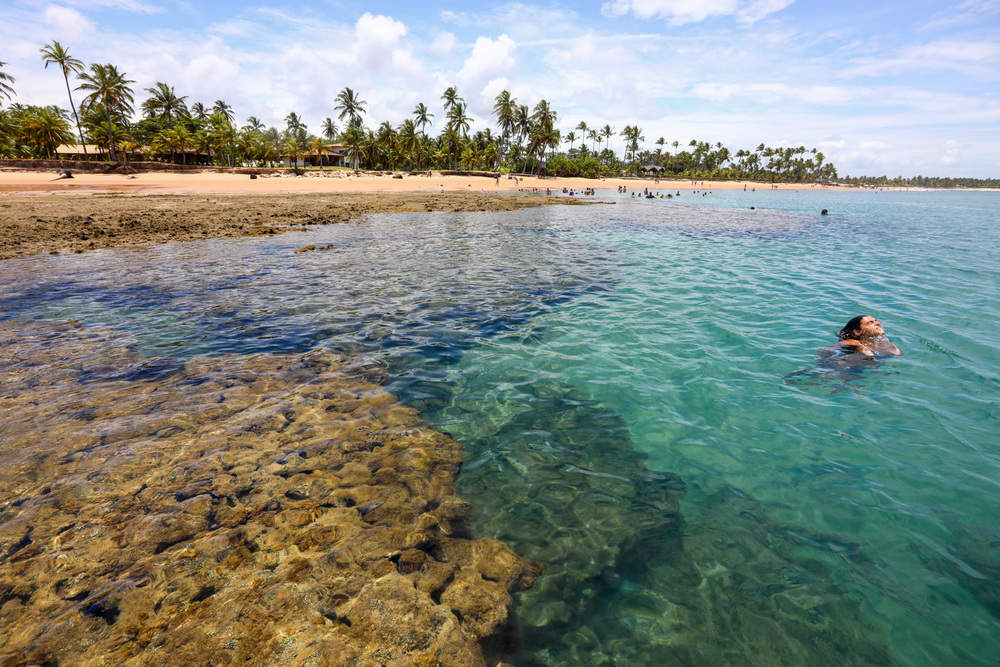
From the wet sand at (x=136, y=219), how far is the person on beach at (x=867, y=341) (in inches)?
996

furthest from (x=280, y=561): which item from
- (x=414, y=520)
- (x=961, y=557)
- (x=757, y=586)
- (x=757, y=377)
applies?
→ (x=757, y=377)

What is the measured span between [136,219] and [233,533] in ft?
91.7

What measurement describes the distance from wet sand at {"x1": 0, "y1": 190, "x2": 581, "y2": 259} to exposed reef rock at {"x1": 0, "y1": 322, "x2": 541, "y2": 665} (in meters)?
17.5

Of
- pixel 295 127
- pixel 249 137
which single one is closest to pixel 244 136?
pixel 249 137

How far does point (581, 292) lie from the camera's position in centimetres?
1322

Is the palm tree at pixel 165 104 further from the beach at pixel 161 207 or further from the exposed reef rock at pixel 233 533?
the exposed reef rock at pixel 233 533

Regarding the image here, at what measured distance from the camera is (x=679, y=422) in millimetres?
6320

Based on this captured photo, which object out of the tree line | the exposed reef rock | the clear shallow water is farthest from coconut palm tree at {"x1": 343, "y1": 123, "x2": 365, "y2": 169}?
the exposed reef rock

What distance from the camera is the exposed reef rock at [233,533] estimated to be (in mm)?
3018

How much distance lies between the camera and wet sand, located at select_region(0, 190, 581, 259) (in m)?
18.8

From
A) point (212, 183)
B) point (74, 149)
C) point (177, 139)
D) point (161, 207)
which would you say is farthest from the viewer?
point (74, 149)

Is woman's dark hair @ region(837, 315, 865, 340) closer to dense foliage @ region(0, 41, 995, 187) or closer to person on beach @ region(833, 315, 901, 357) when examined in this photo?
person on beach @ region(833, 315, 901, 357)

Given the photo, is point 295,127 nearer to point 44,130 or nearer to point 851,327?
point 44,130

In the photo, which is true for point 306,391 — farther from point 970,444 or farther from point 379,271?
point 970,444
